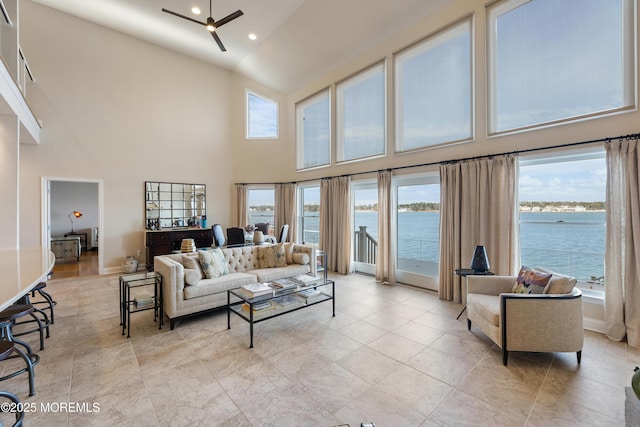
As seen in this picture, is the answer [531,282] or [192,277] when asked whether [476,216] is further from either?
[192,277]

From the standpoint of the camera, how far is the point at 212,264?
383 cm

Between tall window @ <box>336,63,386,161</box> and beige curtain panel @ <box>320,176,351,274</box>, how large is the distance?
697 mm

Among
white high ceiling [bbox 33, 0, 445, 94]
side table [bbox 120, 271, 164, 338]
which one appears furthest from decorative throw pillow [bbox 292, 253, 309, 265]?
white high ceiling [bbox 33, 0, 445, 94]

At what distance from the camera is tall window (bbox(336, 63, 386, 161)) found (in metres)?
5.58

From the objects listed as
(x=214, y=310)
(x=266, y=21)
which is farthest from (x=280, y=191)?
(x=214, y=310)

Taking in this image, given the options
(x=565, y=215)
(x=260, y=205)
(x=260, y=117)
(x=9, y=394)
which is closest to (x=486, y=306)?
(x=565, y=215)

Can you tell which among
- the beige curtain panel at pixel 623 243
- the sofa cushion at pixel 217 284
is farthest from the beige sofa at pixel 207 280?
the beige curtain panel at pixel 623 243

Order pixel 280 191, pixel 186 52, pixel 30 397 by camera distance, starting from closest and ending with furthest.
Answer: pixel 30 397
pixel 186 52
pixel 280 191

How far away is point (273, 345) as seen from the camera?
2.89 m

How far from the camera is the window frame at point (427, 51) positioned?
4.21 m

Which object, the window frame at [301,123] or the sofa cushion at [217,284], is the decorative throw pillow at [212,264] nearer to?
the sofa cushion at [217,284]

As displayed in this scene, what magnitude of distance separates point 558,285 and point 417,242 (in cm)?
255

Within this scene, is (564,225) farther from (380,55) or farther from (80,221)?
(80,221)

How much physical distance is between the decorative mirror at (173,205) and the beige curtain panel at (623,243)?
7.94 m
